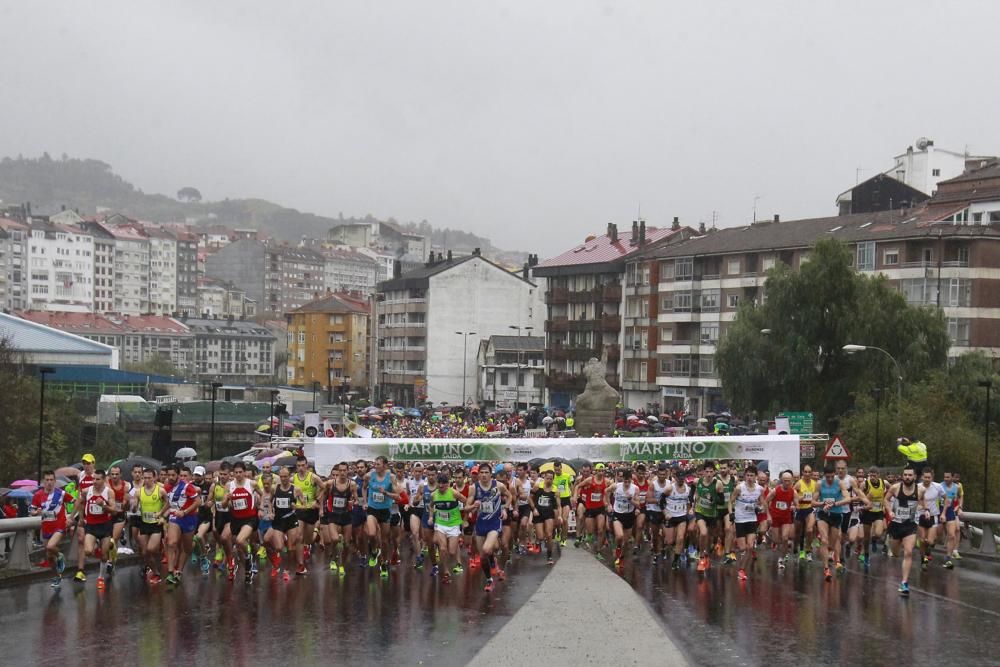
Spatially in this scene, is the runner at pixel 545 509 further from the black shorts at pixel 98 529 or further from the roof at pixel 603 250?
the roof at pixel 603 250

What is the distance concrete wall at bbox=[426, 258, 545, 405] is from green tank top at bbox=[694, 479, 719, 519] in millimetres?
106682

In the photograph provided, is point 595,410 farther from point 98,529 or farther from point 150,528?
point 98,529

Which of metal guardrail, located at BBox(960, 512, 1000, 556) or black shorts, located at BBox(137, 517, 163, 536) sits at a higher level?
black shorts, located at BBox(137, 517, 163, 536)

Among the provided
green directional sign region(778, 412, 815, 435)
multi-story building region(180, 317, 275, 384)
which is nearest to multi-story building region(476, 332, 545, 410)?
multi-story building region(180, 317, 275, 384)

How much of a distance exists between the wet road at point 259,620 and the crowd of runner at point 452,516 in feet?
1.85

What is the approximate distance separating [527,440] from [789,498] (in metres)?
11.1

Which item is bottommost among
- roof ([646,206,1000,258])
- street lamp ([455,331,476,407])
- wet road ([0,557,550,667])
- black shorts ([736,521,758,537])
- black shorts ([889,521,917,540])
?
wet road ([0,557,550,667])

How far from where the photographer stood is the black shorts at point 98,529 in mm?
19375

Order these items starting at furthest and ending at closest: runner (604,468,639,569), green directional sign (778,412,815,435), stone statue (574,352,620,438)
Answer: stone statue (574,352,620,438) < green directional sign (778,412,815,435) < runner (604,468,639,569)

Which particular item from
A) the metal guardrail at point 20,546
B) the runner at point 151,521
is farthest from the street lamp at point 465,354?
the runner at point 151,521

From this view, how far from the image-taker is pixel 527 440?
31.9 m

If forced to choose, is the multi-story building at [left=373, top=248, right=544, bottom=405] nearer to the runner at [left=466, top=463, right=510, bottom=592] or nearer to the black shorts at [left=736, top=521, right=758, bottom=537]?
the black shorts at [left=736, top=521, right=758, bottom=537]

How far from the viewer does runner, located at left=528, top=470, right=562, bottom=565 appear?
2459 cm

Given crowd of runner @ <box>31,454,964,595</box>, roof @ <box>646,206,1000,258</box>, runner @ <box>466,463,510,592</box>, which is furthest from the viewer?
roof @ <box>646,206,1000,258</box>
